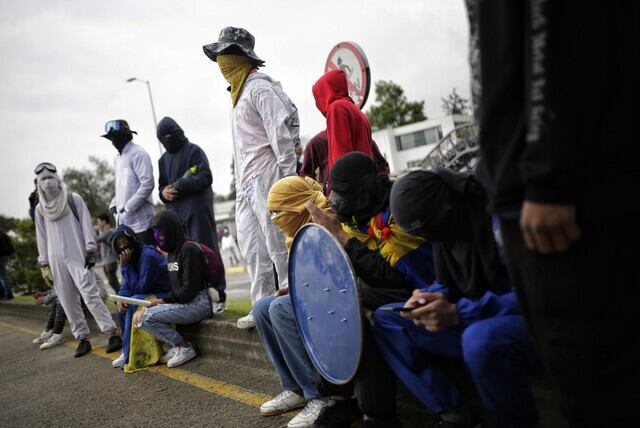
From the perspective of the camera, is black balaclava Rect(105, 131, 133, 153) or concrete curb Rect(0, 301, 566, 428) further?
black balaclava Rect(105, 131, 133, 153)

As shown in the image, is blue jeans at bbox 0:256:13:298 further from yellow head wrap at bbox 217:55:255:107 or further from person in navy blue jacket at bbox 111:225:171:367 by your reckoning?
yellow head wrap at bbox 217:55:255:107

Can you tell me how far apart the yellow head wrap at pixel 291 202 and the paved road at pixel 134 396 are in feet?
3.78

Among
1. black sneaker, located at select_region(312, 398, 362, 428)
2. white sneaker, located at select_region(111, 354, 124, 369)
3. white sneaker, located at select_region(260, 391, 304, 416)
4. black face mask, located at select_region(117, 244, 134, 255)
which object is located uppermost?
black face mask, located at select_region(117, 244, 134, 255)

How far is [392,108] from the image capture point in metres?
55.7

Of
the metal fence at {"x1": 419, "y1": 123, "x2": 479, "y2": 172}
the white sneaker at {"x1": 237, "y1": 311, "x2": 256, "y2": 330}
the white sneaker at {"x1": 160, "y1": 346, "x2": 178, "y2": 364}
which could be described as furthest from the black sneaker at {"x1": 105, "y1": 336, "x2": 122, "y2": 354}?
the metal fence at {"x1": 419, "y1": 123, "x2": 479, "y2": 172}

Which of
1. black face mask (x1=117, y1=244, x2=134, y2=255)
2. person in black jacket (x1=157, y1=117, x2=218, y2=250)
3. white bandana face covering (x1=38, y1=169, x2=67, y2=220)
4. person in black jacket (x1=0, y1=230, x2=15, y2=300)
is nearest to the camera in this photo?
black face mask (x1=117, y1=244, x2=134, y2=255)

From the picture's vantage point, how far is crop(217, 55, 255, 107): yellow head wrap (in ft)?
13.9

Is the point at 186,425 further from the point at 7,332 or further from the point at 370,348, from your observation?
the point at 7,332

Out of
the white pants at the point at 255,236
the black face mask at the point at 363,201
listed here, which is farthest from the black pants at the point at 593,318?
the white pants at the point at 255,236

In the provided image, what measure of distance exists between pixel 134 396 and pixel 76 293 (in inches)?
116

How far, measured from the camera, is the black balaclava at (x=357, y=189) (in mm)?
2605

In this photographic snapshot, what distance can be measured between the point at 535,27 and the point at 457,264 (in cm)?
106

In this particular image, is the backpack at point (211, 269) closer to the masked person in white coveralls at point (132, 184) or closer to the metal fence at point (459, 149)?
the masked person in white coveralls at point (132, 184)

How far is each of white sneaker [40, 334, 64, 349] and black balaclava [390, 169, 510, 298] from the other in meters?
6.67
